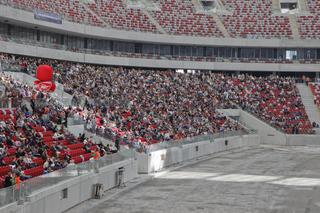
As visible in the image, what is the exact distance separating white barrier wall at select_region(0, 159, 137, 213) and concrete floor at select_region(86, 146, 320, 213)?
111 cm

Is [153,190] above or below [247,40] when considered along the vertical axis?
below

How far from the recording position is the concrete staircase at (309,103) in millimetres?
71750

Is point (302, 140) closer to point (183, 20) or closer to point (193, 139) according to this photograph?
point (193, 139)

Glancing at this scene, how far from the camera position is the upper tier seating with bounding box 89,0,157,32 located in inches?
→ 3034

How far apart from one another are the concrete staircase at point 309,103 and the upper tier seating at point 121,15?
2064cm

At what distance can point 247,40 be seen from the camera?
81875mm

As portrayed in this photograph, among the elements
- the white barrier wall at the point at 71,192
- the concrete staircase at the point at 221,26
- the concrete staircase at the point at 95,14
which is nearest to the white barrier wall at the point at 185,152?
the white barrier wall at the point at 71,192

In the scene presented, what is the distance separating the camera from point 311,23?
84.4 m

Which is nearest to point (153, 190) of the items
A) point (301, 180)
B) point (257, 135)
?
point (301, 180)

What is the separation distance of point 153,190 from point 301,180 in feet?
36.0

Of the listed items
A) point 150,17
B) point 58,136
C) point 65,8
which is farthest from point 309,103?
point 58,136

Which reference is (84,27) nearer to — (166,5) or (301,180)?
(166,5)

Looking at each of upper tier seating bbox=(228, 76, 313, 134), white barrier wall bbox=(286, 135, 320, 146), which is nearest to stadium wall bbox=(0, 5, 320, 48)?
upper tier seating bbox=(228, 76, 313, 134)

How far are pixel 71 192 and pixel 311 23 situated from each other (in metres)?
63.9
